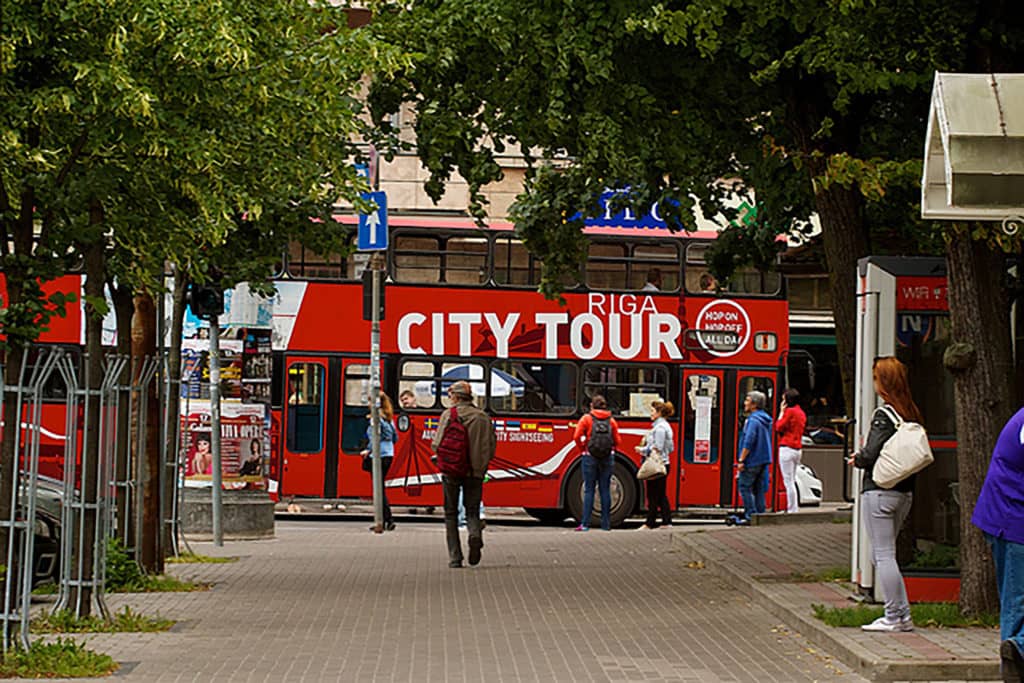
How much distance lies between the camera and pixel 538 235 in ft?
63.6

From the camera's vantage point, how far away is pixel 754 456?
24.3 m

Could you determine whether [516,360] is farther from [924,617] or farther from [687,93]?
[924,617]

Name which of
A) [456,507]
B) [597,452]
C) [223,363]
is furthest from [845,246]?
[223,363]

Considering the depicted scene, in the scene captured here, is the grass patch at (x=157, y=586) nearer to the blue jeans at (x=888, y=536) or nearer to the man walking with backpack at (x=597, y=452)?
the blue jeans at (x=888, y=536)

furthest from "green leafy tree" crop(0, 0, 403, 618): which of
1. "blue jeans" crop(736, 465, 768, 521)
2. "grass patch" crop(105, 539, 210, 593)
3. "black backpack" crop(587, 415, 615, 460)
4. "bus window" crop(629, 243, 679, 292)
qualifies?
"bus window" crop(629, 243, 679, 292)

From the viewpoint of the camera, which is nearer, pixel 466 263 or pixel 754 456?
pixel 754 456

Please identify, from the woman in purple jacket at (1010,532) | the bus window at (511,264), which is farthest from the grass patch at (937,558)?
the bus window at (511,264)

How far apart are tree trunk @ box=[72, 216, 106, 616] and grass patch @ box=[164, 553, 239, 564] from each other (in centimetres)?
580

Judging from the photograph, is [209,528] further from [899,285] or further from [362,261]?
[899,285]

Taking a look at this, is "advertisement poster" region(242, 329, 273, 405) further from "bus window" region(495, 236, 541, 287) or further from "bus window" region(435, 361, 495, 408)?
"bus window" region(495, 236, 541, 287)

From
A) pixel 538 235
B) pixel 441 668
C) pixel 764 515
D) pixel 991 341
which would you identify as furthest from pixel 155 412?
pixel 764 515

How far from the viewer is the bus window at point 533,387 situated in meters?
26.5

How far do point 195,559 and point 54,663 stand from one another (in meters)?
8.69

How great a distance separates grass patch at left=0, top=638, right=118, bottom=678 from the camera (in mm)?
10383
